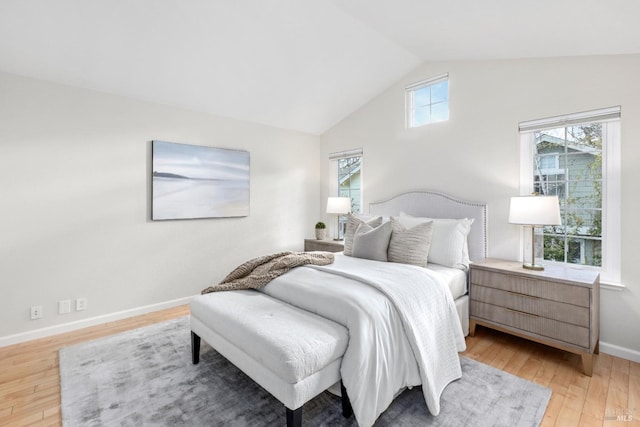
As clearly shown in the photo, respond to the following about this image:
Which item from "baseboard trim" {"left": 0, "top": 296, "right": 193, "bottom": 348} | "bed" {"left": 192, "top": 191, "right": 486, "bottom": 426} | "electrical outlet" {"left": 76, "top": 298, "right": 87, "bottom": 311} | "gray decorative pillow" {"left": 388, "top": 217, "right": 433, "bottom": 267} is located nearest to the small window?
"bed" {"left": 192, "top": 191, "right": 486, "bottom": 426}

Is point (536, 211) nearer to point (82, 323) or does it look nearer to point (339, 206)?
point (339, 206)

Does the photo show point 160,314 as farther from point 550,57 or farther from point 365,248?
point 550,57

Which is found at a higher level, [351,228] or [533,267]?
[351,228]

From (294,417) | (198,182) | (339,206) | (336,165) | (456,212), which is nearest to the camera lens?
(294,417)

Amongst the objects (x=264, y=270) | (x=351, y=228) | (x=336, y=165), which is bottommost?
(x=264, y=270)

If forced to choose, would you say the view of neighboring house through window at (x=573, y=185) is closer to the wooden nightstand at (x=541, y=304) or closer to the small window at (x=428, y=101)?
the wooden nightstand at (x=541, y=304)

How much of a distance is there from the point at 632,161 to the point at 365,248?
85.8 inches

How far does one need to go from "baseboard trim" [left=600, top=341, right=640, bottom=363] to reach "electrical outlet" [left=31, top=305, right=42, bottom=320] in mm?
4872

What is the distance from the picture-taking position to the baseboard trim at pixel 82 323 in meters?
2.71

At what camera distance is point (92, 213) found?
304cm

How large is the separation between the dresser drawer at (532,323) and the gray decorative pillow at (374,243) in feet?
3.01

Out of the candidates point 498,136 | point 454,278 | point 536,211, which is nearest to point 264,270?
point 454,278

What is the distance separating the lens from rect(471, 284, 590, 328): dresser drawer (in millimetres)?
2224

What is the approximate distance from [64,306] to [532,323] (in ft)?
13.6
